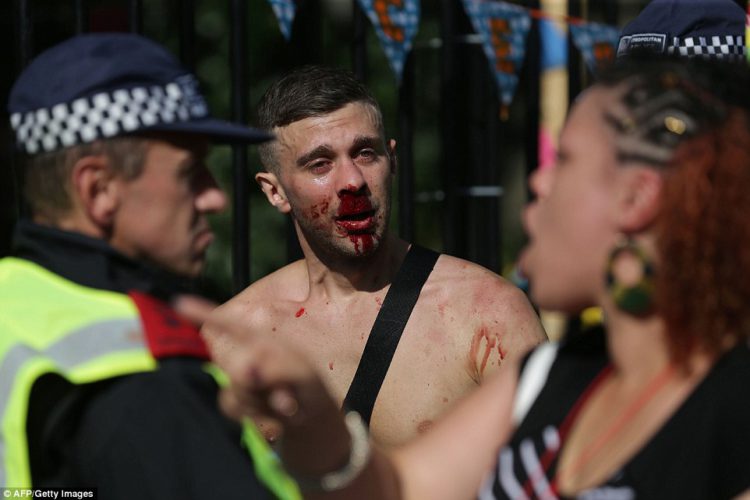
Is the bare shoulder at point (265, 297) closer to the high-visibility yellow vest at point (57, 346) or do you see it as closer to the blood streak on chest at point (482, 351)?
the blood streak on chest at point (482, 351)

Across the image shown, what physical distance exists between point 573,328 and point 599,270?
2.67 metres

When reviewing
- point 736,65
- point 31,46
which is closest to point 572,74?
point 31,46

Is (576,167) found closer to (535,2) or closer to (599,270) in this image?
(599,270)

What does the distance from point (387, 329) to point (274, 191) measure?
0.67 metres

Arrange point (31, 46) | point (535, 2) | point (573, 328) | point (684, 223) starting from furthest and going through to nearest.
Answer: point (535, 2), point (573, 328), point (31, 46), point (684, 223)

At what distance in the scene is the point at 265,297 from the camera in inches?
187

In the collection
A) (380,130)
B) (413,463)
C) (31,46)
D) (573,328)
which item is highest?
(31,46)

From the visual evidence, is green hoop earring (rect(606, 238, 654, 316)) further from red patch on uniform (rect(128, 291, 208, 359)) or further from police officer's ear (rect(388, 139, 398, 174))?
police officer's ear (rect(388, 139, 398, 174))

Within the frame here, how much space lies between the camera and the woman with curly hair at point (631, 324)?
6.86 ft

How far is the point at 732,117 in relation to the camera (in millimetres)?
2146

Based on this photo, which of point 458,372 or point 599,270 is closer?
point 599,270

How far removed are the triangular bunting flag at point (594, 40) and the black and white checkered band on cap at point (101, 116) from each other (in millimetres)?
3502

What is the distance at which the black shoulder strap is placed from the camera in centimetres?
431

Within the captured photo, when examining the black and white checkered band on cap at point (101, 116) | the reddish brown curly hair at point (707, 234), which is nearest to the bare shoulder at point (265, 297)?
the black and white checkered band on cap at point (101, 116)
